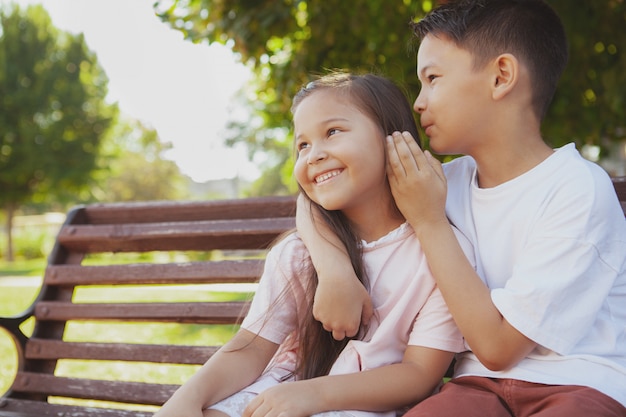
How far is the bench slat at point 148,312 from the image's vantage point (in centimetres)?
278

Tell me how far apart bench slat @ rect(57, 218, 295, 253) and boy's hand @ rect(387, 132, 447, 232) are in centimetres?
99

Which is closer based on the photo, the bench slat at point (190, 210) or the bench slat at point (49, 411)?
the bench slat at point (49, 411)

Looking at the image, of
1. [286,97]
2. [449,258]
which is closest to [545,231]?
[449,258]

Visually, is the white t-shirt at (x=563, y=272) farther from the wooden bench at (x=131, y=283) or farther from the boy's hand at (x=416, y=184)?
the wooden bench at (x=131, y=283)

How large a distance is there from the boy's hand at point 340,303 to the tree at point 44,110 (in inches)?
1124

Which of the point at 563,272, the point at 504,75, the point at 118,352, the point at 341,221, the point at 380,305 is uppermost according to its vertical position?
the point at 504,75

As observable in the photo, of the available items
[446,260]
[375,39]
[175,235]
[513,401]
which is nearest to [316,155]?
[446,260]

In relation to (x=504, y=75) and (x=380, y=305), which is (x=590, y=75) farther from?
(x=380, y=305)

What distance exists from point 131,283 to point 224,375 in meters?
1.24

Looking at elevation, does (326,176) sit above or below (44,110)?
below

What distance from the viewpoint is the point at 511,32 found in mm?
2041

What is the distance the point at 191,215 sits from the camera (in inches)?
123

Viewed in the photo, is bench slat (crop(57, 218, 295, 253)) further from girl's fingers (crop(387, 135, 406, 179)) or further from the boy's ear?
the boy's ear

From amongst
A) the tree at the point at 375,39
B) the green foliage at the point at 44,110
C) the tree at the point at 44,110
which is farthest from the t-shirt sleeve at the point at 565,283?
the green foliage at the point at 44,110
